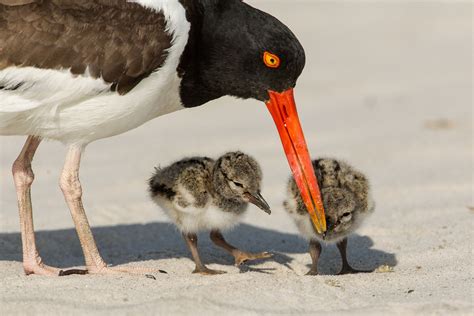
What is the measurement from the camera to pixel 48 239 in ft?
23.3

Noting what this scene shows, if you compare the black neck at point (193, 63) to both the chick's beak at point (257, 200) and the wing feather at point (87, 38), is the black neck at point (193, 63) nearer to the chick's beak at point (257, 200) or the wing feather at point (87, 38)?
the wing feather at point (87, 38)

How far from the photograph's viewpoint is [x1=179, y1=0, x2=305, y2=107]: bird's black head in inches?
240

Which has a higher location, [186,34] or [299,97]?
[186,34]

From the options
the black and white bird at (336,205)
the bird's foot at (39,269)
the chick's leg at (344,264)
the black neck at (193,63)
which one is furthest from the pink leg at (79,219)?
the chick's leg at (344,264)

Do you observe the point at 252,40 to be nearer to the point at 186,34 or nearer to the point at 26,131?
the point at 186,34

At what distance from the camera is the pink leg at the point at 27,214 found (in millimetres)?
6137

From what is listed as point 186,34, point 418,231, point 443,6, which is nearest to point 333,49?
point 443,6

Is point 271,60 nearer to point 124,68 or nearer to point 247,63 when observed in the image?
point 247,63

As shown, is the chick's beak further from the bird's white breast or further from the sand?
the bird's white breast

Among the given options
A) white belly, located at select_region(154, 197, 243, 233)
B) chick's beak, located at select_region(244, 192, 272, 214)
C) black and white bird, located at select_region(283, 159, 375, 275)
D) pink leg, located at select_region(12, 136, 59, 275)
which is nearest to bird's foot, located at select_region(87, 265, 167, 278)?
pink leg, located at select_region(12, 136, 59, 275)

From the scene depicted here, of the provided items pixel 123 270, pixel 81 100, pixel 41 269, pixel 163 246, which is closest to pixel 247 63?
pixel 81 100

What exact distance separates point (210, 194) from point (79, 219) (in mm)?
870

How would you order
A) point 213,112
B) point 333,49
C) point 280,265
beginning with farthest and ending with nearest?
point 333,49 < point 213,112 < point 280,265

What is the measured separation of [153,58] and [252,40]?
777 mm
